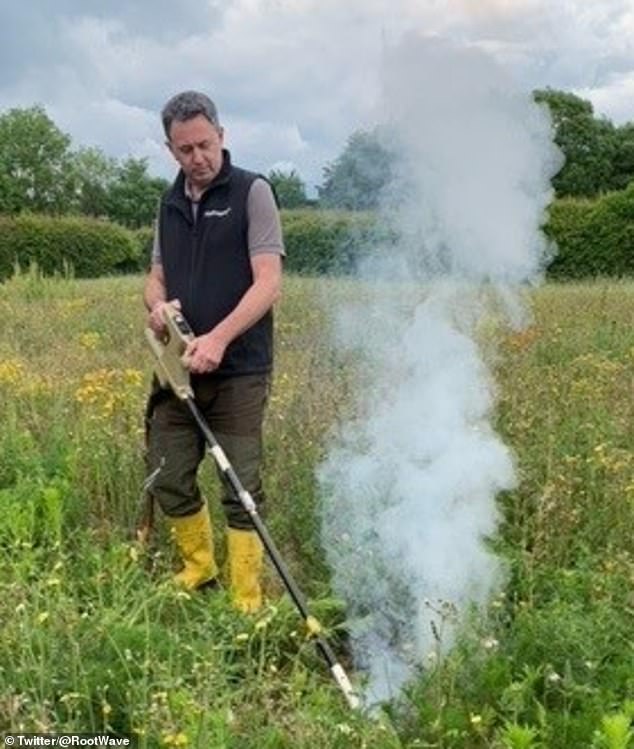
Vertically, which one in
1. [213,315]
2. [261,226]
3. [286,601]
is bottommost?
[286,601]

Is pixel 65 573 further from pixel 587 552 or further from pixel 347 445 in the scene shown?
pixel 587 552

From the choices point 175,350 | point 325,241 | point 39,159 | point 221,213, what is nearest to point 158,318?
point 175,350

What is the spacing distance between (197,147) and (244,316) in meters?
0.64

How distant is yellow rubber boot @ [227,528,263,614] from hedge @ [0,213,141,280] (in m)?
24.8

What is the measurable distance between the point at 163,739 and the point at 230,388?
1.84 metres

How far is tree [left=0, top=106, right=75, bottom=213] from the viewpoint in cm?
7369

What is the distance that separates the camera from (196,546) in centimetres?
458

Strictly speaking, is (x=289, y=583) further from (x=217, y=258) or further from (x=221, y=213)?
(x=221, y=213)

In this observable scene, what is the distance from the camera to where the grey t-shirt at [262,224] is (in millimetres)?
4191

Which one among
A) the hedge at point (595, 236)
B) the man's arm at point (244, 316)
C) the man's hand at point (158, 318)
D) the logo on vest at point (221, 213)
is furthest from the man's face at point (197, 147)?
the hedge at point (595, 236)

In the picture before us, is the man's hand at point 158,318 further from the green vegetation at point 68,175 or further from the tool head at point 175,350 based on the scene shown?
the green vegetation at point 68,175

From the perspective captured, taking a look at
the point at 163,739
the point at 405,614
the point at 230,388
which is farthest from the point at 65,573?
the point at 163,739

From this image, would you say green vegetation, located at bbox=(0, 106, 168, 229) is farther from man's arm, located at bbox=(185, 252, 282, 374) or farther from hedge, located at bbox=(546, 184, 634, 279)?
man's arm, located at bbox=(185, 252, 282, 374)

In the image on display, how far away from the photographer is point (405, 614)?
3975 mm
